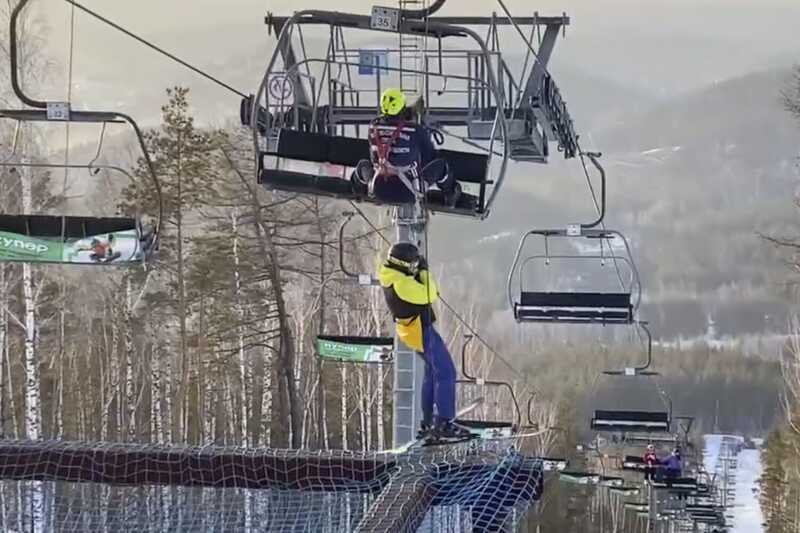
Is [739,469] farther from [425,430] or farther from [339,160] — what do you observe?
[425,430]

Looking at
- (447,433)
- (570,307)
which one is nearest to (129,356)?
(570,307)

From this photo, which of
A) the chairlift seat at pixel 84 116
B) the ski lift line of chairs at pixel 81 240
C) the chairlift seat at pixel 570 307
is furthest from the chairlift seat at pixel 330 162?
the chairlift seat at pixel 570 307

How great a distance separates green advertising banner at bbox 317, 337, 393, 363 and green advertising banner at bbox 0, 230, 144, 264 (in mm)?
4724

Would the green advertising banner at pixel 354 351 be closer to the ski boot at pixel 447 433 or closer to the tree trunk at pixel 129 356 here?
the ski boot at pixel 447 433

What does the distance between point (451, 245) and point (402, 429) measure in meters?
43.3

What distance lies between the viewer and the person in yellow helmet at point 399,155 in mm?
6398

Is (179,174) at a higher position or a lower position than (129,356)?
higher

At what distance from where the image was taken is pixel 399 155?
6.40 meters

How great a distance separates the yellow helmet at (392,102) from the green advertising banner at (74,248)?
146 cm

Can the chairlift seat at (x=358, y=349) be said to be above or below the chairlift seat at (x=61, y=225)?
below

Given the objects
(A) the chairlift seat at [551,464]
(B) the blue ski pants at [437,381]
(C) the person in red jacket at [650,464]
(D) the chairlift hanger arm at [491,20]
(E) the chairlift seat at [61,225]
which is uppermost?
(D) the chairlift hanger arm at [491,20]

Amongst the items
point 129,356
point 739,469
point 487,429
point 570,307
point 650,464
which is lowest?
point 739,469

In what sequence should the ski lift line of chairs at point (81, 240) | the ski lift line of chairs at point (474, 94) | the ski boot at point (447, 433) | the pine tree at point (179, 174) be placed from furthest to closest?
the pine tree at point (179, 174) < the ski lift line of chairs at point (474, 94) < the ski lift line of chairs at point (81, 240) < the ski boot at point (447, 433)

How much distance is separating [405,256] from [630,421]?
9.42 meters
